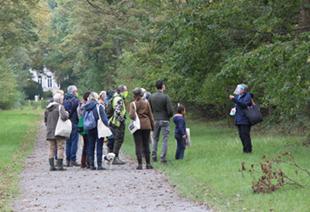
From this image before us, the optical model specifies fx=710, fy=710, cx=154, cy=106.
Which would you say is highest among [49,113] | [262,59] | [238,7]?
[238,7]

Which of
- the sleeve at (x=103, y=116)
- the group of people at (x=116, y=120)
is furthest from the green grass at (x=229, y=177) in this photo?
the sleeve at (x=103, y=116)

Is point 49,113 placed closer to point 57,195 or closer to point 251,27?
point 57,195

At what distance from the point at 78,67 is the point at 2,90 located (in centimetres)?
938

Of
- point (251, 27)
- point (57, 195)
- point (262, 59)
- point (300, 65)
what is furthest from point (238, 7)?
point (57, 195)

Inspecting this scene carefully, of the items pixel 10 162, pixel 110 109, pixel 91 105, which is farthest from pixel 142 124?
pixel 10 162

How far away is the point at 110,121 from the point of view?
17.3 m

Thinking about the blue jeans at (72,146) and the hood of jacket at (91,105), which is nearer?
the hood of jacket at (91,105)

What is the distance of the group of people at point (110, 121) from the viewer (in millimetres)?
16484

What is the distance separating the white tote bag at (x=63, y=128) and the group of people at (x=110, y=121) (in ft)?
0.40

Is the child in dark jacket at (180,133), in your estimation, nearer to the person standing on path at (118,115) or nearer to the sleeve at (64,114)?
the person standing on path at (118,115)

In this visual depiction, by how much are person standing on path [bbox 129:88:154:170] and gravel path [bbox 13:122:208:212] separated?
0.43 m

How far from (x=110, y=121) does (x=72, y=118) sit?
3.66 feet

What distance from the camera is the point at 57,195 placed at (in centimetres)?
1234

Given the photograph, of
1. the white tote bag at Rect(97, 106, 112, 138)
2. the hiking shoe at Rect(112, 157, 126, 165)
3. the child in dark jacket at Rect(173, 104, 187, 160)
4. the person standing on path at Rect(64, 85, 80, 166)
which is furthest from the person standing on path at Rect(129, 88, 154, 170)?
the person standing on path at Rect(64, 85, 80, 166)
